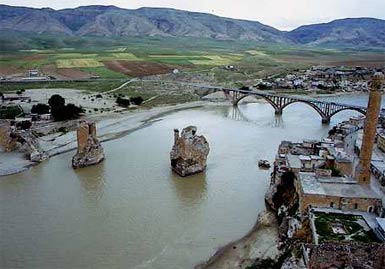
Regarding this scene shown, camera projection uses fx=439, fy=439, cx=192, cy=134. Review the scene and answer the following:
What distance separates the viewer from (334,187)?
A: 31.2m

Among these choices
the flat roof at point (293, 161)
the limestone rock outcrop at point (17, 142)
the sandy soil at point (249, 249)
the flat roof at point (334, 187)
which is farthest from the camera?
the limestone rock outcrop at point (17, 142)

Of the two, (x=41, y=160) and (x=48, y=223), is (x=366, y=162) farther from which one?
(x=41, y=160)

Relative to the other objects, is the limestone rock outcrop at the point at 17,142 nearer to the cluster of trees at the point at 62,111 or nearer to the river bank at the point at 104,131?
the river bank at the point at 104,131

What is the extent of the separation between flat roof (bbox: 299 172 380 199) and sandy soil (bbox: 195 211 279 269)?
402 centimetres

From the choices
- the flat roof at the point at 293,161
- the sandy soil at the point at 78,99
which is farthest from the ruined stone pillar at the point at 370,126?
the sandy soil at the point at 78,99

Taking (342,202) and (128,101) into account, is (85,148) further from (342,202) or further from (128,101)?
(128,101)

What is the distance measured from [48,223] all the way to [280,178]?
18.7 metres

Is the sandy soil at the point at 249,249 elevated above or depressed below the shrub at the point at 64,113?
below

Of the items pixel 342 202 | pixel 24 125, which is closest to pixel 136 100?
pixel 24 125

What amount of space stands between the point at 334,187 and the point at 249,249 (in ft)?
24.9

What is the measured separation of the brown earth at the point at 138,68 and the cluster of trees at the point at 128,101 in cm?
3892

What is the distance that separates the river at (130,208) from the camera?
1155 inches

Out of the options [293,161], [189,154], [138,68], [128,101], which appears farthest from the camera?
[138,68]

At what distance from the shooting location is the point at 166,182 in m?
42.3
